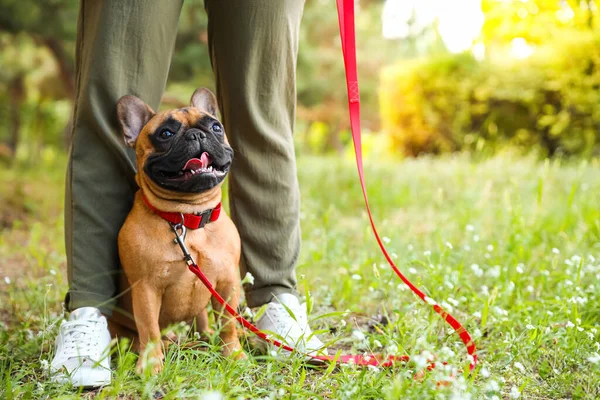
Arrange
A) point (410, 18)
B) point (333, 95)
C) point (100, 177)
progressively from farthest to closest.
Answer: point (410, 18) < point (333, 95) < point (100, 177)

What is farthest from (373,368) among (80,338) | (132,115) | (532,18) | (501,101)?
(501,101)

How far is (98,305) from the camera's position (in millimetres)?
1925

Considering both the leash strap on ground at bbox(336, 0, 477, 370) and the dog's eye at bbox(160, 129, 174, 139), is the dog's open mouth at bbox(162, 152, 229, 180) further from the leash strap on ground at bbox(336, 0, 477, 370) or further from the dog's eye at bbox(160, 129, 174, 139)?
the leash strap on ground at bbox(336, 0, 477, 370)

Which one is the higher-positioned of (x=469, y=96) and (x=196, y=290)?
(x=469, y=96)

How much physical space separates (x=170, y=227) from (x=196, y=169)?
21cm

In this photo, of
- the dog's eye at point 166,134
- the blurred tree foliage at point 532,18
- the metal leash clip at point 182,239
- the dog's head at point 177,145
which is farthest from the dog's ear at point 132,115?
the blurred tree foliage at point 532,18

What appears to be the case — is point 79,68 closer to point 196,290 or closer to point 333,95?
point 196,290

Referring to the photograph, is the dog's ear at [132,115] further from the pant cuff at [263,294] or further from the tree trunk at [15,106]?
the tree trunk at [15,106]

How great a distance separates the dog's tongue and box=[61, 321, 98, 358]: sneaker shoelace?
0.61m

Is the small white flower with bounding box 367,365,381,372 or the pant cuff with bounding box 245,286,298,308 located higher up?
the pant cuff with bounding box 245,286,298,308

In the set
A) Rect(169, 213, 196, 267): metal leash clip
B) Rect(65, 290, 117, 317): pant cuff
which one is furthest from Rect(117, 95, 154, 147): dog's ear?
Rect(65, 290, 117, 317): pant cuff

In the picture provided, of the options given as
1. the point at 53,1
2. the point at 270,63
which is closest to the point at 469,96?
the point at 53,1

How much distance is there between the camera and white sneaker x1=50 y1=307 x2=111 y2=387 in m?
1.72

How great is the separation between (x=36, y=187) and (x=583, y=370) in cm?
561
